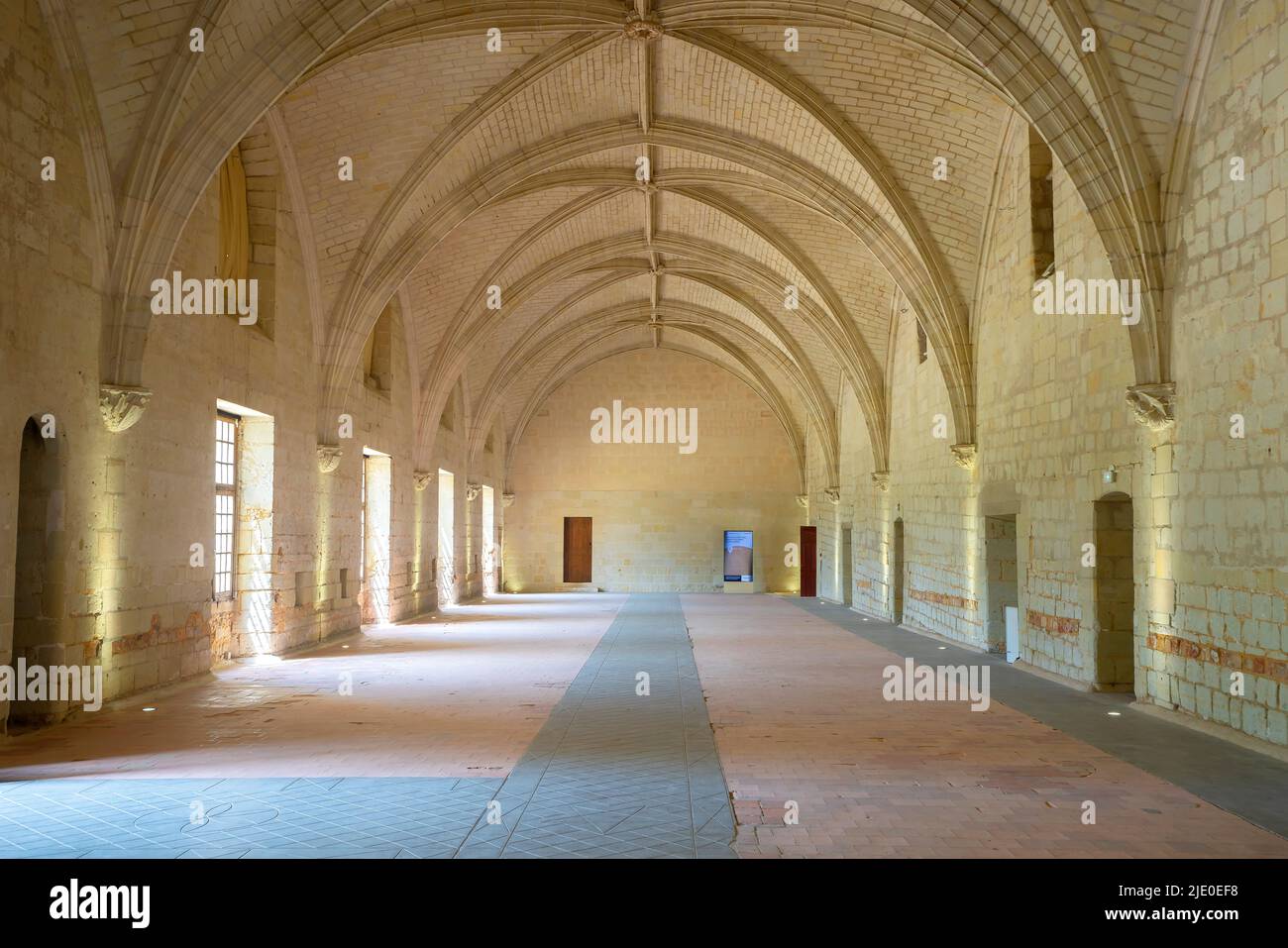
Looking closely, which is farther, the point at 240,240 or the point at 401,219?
the point at 401,219

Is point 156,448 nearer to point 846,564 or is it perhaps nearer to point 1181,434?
point 1181,434

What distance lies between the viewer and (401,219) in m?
12.9

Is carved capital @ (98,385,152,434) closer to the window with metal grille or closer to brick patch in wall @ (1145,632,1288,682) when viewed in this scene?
the window with metal grille

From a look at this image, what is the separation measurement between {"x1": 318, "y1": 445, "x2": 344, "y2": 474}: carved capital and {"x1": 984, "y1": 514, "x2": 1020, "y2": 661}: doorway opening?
313 inches

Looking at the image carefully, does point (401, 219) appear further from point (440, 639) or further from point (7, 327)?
point (7, 327)

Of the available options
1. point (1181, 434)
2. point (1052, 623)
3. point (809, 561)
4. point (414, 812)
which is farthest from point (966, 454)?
point (809, 561)

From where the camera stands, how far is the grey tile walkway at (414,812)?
418 centimetres

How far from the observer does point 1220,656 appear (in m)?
6.96

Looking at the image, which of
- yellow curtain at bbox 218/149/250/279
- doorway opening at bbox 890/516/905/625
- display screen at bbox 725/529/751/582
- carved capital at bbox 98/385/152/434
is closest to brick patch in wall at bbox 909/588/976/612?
doorway opening at bbox 890/516/905/625

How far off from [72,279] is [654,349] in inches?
803

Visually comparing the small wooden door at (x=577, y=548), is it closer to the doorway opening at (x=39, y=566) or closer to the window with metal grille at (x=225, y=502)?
Answer: the window with metal grille at (x=225, y=502)

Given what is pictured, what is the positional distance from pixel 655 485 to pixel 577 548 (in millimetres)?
2663

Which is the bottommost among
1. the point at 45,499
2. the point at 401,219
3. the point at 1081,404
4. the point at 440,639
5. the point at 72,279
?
the point at 440,639
